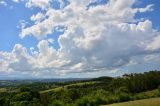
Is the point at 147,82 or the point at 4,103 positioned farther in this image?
the point at 147,82

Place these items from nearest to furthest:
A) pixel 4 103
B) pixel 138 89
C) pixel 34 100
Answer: pixel 4 103 → pixel 34 100 → pixel 138 89

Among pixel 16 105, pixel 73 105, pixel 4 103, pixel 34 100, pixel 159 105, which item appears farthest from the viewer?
pixel 34 100

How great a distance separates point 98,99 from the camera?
66.4 metres

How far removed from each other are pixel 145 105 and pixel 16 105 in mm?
51911

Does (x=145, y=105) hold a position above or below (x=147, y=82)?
below

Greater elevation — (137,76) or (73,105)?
(137,76)

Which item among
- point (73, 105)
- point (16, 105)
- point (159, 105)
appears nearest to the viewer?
point (159, 105)

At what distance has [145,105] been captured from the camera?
3566 centimetres

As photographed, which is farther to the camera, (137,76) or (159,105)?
(137,76)

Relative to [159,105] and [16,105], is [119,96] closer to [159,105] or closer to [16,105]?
[16,105]

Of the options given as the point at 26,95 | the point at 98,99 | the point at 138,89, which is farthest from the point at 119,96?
the point at 138,89

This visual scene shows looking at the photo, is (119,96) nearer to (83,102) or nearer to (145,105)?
(83,102)

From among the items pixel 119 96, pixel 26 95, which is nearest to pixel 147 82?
pixel 26 95

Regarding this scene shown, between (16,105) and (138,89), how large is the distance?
62136mm
